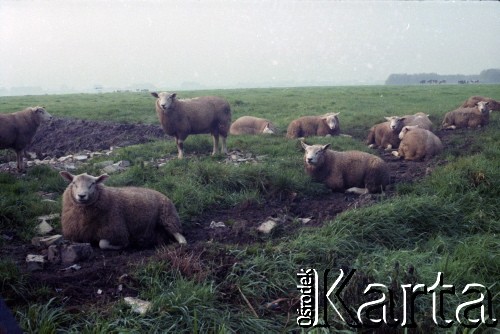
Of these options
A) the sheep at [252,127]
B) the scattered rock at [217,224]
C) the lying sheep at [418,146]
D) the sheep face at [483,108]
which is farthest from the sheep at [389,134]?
the scattered rock at [217,224]

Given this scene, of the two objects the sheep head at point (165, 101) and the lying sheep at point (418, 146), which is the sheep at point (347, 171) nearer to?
the lying sheep at point (418, 146)

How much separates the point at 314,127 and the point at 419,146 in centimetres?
447

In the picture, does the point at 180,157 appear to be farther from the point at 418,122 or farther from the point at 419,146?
the point at 418,122

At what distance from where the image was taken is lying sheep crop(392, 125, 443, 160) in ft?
40.2

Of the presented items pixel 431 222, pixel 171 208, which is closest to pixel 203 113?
pixel 171 208

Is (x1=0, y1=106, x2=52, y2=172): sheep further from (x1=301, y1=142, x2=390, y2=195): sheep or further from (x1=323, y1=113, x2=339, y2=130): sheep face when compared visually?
(x1=323, y1=113, x2=339, y2=130): sheep face

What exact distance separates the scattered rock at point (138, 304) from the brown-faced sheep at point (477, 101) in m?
18.7

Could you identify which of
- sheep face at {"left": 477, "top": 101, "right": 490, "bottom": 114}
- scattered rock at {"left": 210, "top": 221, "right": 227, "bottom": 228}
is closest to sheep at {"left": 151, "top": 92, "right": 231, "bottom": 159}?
scattered rock at {"left": 210, "top": 221, "right": 227, "bottom": 228}

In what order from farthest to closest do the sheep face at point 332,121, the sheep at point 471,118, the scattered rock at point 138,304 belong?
the sheep at point 471,118, the sheep face at point 332,121, the scattered rock at point 138,304

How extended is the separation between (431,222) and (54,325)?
18.3ft


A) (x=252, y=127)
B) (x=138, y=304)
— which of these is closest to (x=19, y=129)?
(x=252, y=127)

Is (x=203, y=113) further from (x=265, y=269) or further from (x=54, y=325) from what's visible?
(x=54, y=325)

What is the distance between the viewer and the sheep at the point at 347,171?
9.89 m

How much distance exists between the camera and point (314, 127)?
16.1m
